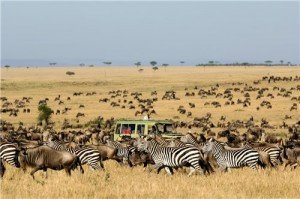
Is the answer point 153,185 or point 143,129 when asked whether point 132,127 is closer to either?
point 143,129

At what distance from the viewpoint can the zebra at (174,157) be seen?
16.9 m

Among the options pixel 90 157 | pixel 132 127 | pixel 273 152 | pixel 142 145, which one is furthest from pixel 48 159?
A: pixel 132 127

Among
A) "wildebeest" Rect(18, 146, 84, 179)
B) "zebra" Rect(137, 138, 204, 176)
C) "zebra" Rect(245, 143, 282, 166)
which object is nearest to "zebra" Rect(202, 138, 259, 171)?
"zebra" Rect(137, 138, 204, 176)

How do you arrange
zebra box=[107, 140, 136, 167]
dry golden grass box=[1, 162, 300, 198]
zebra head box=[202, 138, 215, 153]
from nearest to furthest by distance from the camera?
1. dry golden grass box=[1, 162, 300, 198]
2. zebra head box=[202, 138, 215, 153]
3. zebra box=[107, 140, 136, 167]

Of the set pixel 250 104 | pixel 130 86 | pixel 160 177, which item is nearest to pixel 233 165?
pixel 160 177

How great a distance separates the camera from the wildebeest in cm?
1613

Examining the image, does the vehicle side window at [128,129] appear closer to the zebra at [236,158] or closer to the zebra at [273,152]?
the zebra at [273,152]

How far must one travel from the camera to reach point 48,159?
52.9 feet

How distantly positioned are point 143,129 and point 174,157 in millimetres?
6998

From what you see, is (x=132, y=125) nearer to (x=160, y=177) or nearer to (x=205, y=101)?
(x=160, y=177)

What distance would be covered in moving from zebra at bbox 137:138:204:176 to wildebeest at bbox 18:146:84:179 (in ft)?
8.45

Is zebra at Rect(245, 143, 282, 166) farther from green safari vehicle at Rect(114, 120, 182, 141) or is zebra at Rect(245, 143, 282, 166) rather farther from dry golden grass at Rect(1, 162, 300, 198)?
green safari vehicle at Rect(114, 120, 182, 141)

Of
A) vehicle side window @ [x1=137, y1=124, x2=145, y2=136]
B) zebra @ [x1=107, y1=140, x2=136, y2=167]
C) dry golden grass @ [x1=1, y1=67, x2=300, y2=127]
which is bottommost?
dry golden grass @ [x1=1, y1=67, x2=300, y2=127]

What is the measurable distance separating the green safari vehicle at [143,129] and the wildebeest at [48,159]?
745 centimetres
